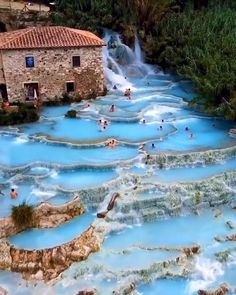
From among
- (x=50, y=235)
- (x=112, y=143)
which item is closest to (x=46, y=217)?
(x=50, y=235)

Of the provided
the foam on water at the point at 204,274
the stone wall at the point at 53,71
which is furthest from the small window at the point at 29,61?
the foam on water at the point at 204,274

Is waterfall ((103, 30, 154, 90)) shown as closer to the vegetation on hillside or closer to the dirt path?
the vegetation on hillside

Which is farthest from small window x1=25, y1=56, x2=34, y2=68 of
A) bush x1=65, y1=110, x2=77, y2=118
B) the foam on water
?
the foam on water

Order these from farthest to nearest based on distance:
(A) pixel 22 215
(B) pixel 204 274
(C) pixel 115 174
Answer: (C) pixel 115 174 → (A) pixel 22 215 → (B) pixel 204 274

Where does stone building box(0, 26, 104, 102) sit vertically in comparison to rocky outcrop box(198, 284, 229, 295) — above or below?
above

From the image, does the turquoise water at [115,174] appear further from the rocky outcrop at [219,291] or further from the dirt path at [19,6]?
the dirt path at [19,6]

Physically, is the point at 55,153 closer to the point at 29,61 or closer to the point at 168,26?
the point at 29,61

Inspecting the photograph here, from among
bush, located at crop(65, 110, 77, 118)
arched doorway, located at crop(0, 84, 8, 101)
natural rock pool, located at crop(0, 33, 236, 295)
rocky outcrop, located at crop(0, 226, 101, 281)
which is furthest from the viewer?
arched doorway, located at crop(0, 84, 8, 101)
